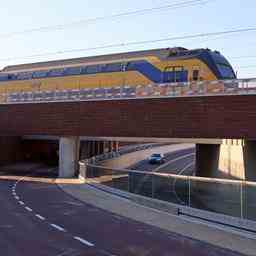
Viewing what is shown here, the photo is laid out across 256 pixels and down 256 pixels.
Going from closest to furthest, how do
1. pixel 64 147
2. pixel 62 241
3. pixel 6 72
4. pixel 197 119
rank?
pixel 62 241 < pixel 197 119 < pixel 64 147 < pixel 6 72

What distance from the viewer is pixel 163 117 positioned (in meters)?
29.8

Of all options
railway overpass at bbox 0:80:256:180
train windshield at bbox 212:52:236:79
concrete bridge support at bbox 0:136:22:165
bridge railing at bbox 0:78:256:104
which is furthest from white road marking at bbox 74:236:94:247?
concrete bridge support at bbox 0:136:22:165

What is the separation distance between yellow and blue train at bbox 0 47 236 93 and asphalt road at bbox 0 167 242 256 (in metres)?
15.4

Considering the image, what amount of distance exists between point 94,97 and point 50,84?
8920 mm

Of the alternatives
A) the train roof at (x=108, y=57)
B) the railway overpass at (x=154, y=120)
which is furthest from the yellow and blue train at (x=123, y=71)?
the railway overpass at (x=154, y=120)

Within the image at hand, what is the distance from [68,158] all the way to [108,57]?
9902 mm

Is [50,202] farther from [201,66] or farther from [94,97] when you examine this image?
[201,66]

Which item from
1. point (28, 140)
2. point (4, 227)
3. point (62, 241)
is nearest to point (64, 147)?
point (28, 140)

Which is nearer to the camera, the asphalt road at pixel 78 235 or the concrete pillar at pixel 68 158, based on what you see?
the asphalt road at pixel 78 235

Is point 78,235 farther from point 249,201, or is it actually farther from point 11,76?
point 11,76

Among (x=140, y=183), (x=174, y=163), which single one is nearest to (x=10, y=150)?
(x=174, y=163)

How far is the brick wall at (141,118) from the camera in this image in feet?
86.1

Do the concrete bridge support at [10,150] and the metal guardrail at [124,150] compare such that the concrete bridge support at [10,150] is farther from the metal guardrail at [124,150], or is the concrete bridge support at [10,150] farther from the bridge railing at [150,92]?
the metal guardrail at [124,150]

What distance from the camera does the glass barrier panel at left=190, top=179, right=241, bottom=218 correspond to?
15.5 metres
